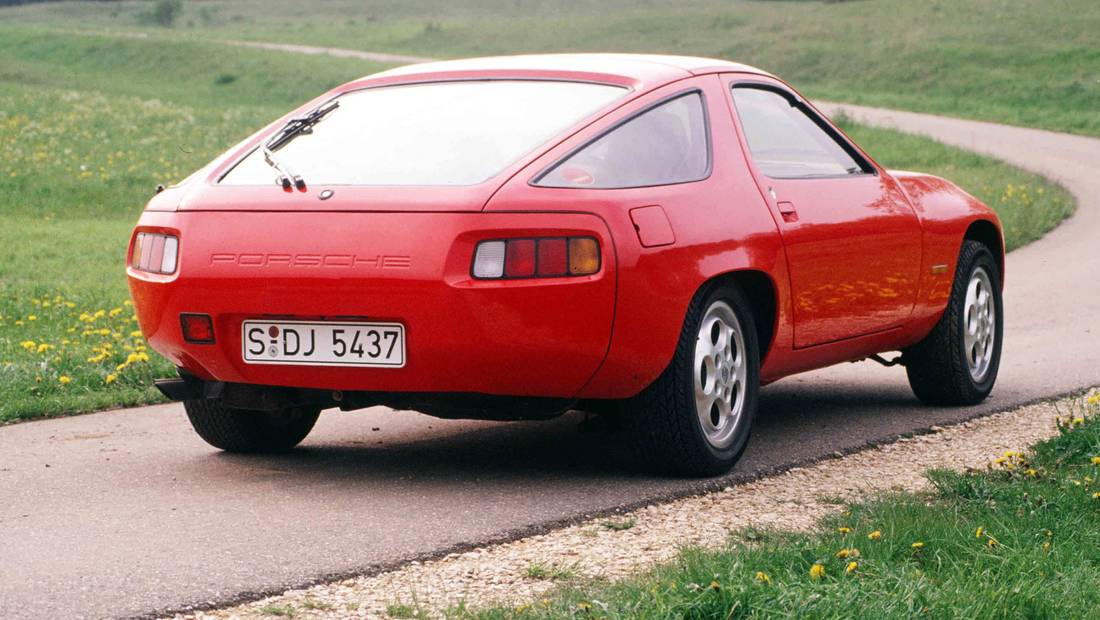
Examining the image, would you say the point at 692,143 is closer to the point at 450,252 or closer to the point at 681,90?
the point at 681,90

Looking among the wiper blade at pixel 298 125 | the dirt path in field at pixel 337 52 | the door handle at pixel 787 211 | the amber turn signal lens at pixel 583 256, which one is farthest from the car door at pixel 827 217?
the dirt path in field at pixel 337 52

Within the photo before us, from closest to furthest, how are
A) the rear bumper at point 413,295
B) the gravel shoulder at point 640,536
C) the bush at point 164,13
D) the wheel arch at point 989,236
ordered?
the gravel shoulder at point 640,536, the rear bumper at point 413,295, the wheel arch at point 989,236, the bush at point 164,13

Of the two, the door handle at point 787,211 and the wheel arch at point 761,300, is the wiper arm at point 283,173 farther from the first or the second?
the door handle at point 787,211

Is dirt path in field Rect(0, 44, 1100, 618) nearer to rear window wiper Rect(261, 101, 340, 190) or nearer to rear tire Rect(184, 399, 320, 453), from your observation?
rear tire Rect(184, 399, 320, 453)

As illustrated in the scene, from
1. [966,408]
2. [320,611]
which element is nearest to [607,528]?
[320,611]

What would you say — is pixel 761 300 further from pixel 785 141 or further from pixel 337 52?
pixel 337 52

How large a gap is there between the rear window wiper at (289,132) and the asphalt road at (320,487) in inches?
43.3

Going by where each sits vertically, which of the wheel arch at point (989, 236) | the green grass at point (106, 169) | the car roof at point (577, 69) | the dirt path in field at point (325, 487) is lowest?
the green grass at point (106, 169)

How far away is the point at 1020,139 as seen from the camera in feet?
92.9

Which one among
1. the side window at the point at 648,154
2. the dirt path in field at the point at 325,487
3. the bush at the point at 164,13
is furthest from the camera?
the bush at the point at 164,13

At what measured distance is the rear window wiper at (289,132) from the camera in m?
5.87

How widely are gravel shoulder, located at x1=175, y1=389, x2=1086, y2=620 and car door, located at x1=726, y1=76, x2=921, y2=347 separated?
550 mm

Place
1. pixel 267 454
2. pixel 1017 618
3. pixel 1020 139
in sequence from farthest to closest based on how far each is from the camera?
pixel 1020 139
pixel 267 454
pixel 1017 618

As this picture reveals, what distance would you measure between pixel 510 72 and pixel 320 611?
2635 mm
